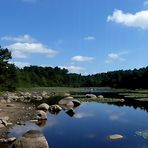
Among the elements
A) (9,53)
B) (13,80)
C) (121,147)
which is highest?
(9,53)

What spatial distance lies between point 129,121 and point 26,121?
1004 cm

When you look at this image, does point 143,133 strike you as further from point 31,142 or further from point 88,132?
point 31,142

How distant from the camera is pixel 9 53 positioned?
278ft

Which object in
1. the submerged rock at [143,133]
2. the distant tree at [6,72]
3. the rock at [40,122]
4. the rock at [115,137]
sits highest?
the distant tree at [6,72]

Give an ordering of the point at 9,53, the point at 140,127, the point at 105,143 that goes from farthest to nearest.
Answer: the point at 9,53 → the point at 140,127 → the point at 105,143

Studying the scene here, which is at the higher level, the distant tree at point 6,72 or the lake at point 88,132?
the distant tree at point 6,72

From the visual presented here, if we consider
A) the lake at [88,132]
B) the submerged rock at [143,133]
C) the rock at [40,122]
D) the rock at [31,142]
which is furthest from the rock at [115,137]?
the rock at [40,122]

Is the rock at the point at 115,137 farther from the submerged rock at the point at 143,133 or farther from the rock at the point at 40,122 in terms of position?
the rock at the point at 40,122

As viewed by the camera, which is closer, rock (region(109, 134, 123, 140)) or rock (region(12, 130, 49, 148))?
rock (region(12, 130, 49, 148))

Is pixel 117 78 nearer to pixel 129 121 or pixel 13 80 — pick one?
pixel 13 80

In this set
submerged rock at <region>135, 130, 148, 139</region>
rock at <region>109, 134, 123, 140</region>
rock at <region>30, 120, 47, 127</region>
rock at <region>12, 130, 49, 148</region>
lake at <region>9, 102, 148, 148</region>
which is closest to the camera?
rock at <region>12, 130, 49, 148</region>

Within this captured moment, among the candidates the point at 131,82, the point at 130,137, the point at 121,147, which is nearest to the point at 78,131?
the point at 130,137

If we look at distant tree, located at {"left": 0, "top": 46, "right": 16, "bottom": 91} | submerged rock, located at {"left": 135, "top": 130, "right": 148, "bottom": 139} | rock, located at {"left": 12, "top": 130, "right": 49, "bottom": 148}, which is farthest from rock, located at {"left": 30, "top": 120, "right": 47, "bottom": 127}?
distant tree, located at {"left": 0, "top": 46, "right": 16, "bottom": 91}

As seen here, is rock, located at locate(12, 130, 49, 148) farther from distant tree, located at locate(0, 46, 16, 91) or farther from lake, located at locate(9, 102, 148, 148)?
distant tree, located at locate(0, 46, 16, 91)
